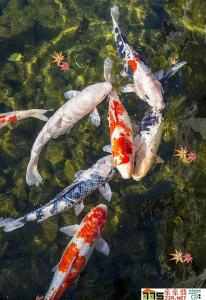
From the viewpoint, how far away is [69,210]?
7570 millimetres

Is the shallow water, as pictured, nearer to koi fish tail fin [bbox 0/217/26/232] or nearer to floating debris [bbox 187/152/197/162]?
floating debris [bbox 187/152/197/162]

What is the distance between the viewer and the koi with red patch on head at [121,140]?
6.36 meters

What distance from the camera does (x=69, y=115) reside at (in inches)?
287

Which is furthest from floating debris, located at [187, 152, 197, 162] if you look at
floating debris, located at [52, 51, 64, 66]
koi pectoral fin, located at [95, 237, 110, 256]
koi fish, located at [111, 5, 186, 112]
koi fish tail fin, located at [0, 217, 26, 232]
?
floating debris, located at [52, 51, 64, 66]

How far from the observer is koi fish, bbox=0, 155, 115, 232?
7.03 m

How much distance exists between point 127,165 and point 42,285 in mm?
3004

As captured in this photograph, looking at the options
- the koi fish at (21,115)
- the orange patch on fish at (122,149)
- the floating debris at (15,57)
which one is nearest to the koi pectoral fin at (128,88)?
the orange patch on fish at (122,149)

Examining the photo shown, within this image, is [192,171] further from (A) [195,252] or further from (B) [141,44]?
(B) [141,44]

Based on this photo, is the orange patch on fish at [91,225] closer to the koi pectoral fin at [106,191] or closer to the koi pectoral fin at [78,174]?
the koi pectoral fin at [106,191]

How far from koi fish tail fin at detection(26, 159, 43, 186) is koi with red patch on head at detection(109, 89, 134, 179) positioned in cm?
209

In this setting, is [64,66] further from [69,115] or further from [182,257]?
[182,257]

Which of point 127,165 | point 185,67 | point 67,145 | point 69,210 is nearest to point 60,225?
point 69,210

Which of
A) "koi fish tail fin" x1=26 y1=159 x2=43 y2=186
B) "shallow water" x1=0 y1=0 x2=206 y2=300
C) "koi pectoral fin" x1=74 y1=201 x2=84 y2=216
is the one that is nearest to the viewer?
"shallow water" x1=0 y1=0 x2=206 y2=300

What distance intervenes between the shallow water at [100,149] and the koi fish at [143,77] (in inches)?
22.4
